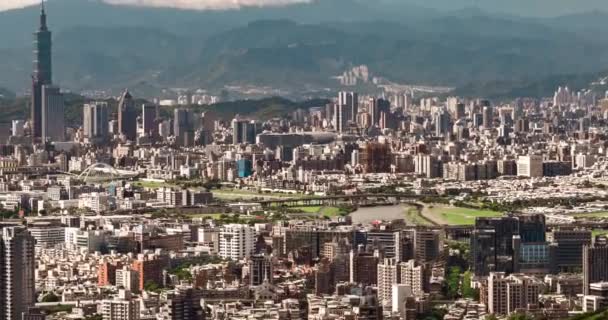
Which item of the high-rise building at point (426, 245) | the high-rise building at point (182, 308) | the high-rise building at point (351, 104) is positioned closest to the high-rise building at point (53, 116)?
the high-rise building at point (351, 104)

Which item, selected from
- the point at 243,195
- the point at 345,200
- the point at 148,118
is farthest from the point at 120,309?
the point at 148,118

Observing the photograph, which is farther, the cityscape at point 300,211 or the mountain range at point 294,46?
the mountain range at point 294,46

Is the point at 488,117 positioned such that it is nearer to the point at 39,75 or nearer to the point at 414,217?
the point at 39,75

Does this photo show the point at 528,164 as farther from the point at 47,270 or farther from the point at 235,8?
the point at 235,8

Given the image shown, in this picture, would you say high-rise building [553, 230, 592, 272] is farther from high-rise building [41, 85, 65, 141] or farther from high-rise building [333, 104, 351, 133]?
high-rise building [333, 104, 351, 133]

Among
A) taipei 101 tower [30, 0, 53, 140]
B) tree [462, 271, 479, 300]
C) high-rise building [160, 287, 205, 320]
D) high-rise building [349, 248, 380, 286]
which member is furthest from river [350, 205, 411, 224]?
taipei 101 tower [30, 0, 53, 140]

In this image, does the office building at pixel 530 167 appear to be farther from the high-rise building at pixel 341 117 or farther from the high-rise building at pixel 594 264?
the high-rise building at pixel 594 264
